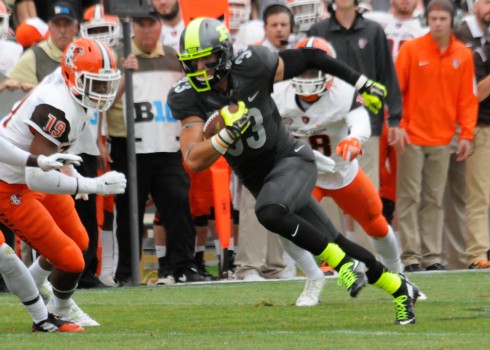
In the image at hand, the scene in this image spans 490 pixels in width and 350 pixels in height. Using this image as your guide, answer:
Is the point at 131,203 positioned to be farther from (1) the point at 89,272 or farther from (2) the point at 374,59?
(2) the point at 374,59

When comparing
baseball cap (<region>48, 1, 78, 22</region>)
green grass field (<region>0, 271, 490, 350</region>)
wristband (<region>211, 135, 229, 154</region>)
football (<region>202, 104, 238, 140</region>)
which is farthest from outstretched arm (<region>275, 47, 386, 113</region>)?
baseball cap (<region>48, 1, 78, 22</region>)

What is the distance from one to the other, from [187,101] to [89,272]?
10.2 feet

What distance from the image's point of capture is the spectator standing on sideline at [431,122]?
11.1m

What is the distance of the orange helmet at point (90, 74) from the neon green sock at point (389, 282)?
1.91m

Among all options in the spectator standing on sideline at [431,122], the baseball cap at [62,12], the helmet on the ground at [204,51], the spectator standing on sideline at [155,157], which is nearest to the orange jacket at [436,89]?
the spectator standing on sideline at [431,122]

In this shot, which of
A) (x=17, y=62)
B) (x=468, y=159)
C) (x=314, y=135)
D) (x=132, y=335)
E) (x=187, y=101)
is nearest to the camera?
(x=132, y=335)

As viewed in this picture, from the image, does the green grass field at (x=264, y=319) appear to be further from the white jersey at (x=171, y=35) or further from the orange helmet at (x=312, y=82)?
the white jersey at (x=171, y=35)

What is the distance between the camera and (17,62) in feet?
34.6

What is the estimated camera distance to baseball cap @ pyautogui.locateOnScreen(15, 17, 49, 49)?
11.7 metres

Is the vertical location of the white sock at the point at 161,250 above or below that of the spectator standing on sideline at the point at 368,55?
below

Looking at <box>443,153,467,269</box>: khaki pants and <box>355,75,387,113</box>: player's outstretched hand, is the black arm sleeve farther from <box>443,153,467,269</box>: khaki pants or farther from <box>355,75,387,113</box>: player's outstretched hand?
<box>443,153,467,269</box>: khaki pants

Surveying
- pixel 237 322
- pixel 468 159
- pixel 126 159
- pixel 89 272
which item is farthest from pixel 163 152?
pixel 237 322

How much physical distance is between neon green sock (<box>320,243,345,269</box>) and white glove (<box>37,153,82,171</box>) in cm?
142

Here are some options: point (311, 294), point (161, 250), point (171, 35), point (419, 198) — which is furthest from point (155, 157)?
point (311, 294)
